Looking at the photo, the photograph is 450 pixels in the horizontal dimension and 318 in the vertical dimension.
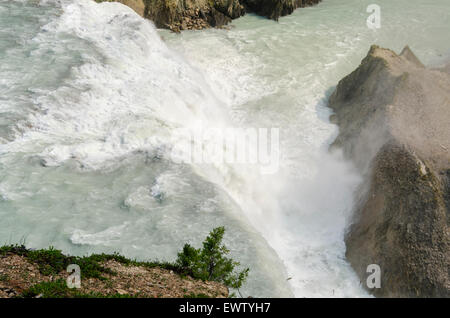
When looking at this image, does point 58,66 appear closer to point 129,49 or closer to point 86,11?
point 129,49

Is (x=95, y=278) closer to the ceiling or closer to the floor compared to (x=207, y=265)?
closer to the ceiling

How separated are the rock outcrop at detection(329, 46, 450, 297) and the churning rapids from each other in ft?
2.45

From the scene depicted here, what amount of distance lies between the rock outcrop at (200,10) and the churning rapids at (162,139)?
92 cm

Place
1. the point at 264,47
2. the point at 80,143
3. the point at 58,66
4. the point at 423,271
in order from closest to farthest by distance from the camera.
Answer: the point at 423,271
the point at 80,143
the point at 58,66
the point at 264,47

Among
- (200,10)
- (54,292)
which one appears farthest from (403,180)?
(200,10)

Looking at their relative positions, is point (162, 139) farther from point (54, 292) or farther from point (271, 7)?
point (271, 7)

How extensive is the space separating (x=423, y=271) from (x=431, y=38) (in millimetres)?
16829

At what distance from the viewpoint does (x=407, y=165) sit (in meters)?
9.29

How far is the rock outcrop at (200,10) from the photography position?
810 inches

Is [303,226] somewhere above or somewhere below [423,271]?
below

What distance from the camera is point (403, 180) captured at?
917cm

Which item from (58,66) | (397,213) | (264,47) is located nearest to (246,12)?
(264,47)

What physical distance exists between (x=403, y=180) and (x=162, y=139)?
594cm

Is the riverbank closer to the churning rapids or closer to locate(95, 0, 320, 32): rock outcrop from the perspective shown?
the churning rapids
